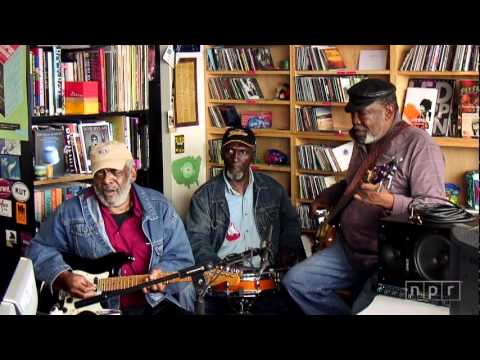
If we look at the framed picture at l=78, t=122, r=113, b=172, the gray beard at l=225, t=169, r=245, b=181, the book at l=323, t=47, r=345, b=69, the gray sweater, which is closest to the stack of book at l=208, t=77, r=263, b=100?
the book at l=323, t=47, r=345, b=69

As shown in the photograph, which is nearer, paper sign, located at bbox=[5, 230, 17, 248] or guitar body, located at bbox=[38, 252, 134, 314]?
guitar body, located at bbox=[38, 252, 134, 314]

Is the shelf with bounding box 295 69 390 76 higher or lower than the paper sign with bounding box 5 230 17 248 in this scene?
higher

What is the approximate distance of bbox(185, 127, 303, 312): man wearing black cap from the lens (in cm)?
409

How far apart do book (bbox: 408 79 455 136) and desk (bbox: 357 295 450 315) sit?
1772 millimetres

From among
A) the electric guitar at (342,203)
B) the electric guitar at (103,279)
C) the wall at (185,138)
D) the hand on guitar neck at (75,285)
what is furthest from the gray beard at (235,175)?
the hand on guitar neck at (75,285)

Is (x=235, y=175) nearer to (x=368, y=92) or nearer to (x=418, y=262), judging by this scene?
(x=368, y=92)

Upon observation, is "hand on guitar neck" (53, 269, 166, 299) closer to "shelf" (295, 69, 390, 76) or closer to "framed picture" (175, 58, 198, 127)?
"framed picture" (175, 58, 198, 127)

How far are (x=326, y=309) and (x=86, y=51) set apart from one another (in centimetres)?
183

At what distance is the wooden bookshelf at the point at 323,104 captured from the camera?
4250mm

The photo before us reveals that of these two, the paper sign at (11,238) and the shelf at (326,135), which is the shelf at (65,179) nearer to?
the paper sign at (11,238)

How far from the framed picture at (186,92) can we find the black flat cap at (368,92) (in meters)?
1.62

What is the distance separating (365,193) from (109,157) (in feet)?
3.73

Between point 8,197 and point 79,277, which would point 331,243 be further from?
point 8,197

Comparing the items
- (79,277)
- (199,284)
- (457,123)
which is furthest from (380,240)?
(457,123)
